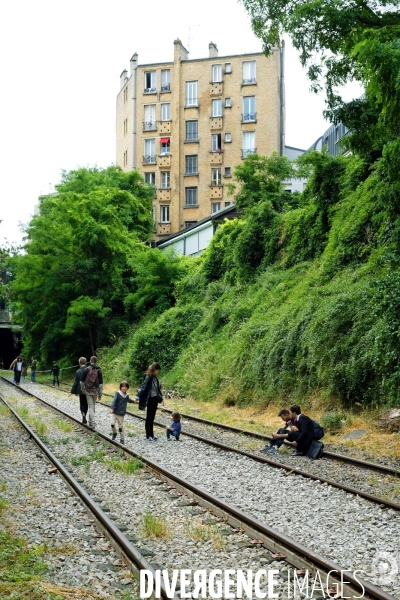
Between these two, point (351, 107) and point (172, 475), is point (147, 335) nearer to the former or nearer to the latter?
point (351, 107)

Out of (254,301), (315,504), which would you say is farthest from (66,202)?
(315,504)

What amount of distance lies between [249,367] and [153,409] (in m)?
8.06

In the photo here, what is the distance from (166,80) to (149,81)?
1.67 metres

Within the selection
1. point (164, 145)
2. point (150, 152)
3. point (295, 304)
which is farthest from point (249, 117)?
point (295, 304)

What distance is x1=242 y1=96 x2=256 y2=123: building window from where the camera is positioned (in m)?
63.2

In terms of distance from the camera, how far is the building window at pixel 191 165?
63875 mm

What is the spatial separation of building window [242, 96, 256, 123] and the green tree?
1897 cm

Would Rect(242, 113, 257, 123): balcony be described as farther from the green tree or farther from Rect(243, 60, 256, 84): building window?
the green tree

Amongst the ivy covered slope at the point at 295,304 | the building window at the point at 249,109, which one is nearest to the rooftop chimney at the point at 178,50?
the building window at the point at 249,109

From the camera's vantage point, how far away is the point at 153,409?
16359 mm

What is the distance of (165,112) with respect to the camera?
2562 inches

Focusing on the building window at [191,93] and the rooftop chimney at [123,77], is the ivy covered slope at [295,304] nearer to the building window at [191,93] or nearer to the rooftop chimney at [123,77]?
the building window at [191,93]

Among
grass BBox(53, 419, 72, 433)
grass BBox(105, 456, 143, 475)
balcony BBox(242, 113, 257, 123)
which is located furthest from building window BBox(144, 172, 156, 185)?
grass BBox(105, 456, 143, 475)

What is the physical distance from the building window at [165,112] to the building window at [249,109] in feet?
22.2
